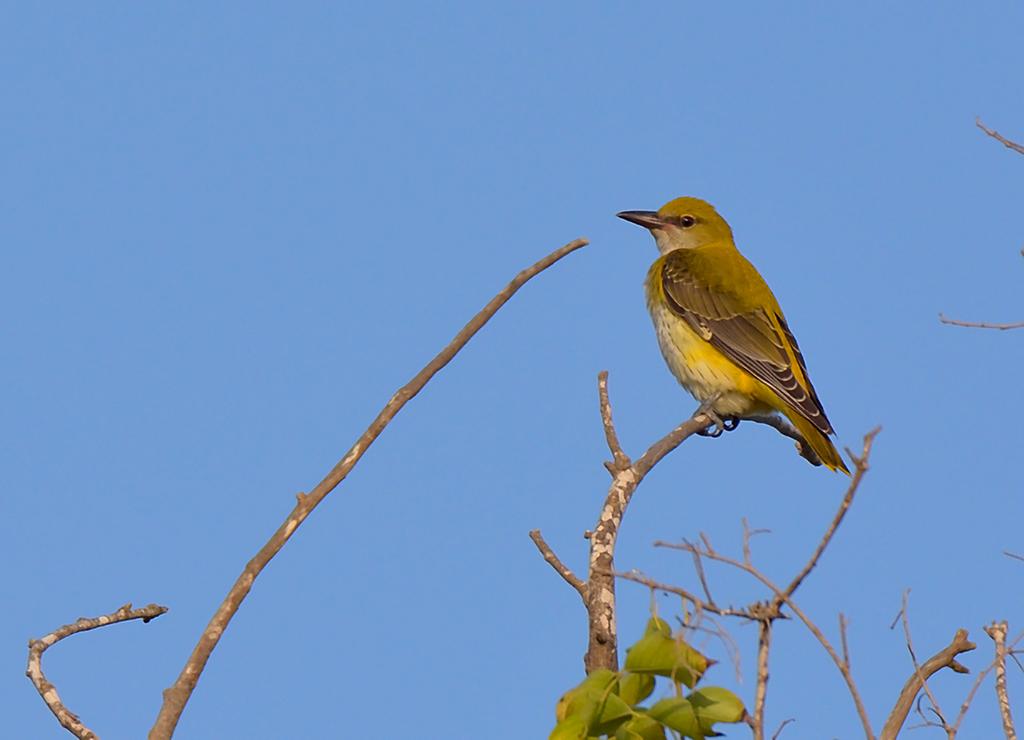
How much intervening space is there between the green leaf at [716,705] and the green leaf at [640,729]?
60mm

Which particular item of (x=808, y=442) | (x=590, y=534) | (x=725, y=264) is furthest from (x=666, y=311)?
(x=590, y=534)

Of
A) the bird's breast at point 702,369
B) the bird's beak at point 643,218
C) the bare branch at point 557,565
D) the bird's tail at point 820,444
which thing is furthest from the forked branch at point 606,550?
the bird's beak at point 643,218

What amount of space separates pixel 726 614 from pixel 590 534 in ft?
2.83

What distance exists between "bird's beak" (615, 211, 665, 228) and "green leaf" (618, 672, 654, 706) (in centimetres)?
782

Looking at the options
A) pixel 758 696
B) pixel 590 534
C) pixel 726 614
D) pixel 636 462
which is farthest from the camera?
pixel 636 462

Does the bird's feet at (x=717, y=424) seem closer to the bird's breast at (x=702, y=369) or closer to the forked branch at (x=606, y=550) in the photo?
the bird's breast at (x=702, y=369)

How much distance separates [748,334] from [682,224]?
1782 millimetres

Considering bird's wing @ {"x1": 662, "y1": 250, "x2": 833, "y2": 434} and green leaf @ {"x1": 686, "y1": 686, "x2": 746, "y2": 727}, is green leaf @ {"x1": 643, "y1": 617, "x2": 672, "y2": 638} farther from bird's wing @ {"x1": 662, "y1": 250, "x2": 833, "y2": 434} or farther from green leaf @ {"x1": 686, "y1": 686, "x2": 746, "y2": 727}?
bird's wing @ {"x1": 662, "y1": 250, "x2": 833, "y2": 434}

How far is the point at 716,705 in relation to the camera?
183cm

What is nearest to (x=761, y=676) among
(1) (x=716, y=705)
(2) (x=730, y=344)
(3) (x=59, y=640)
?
(1) (x=716, y=705)

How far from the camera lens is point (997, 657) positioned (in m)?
2.65

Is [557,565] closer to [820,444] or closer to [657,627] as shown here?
[657,627]

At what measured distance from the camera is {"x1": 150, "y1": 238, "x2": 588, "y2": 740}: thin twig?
2010 mm

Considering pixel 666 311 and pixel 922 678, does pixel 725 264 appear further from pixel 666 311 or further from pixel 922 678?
pixel 922 678
